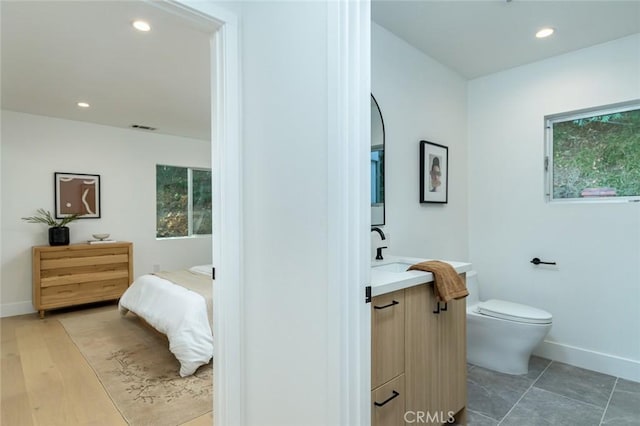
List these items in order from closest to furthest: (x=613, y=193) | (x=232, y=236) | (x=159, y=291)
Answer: (x=232, y=236) < (x=613, y=193) < (x=159, y=291)

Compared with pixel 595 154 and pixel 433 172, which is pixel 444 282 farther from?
pixel 595 154

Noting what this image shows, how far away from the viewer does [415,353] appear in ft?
5.22

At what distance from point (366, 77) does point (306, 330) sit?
957mm

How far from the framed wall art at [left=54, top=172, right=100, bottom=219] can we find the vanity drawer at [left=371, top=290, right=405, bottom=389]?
180 inches

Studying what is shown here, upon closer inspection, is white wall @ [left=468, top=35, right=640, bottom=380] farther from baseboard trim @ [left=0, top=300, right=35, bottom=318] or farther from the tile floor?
baseboard trim @ [left=0, top=300, right=35, bottom=318]

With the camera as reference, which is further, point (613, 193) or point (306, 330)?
point (613, 193)

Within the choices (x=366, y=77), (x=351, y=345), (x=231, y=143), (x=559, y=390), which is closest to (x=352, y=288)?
(x=351, y=345)

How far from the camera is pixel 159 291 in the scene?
3.15 metres

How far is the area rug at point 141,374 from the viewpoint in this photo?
6.86 feet

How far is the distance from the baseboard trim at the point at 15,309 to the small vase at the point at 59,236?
0.79m

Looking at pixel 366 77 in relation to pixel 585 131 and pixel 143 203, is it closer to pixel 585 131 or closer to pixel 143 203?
pixel 585 131

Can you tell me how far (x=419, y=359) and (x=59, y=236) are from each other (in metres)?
4.41

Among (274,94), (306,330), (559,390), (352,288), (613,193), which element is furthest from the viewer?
(613,193)

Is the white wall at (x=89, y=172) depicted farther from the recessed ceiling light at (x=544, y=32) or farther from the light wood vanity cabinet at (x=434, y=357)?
the recessed ceiling light at (x=544, y=32)
